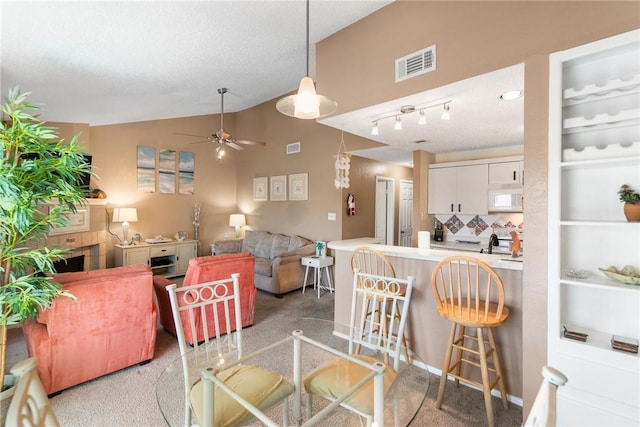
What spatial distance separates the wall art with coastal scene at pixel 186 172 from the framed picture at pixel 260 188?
1.37m

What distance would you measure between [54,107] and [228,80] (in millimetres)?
2093

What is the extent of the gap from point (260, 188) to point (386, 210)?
285 cm

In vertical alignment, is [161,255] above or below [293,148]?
below

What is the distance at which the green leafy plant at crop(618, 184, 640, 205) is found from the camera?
1.49 meters

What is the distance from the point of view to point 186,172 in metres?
6.40

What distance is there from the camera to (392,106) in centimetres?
257

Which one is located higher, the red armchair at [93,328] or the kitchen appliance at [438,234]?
the kitchen appliance at [438,234]

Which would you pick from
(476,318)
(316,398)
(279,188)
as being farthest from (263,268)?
(476,318)

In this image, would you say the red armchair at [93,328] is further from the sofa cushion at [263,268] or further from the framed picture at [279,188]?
the framed picture at [279,188]

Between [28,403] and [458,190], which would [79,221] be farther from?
[458,190]

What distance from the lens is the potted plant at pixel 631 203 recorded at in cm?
148

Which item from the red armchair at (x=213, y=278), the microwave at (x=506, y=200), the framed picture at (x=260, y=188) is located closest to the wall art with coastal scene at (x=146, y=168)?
the framed picture at (x=260, y=188)

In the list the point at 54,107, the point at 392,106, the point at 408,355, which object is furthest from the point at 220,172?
the point at 408,355

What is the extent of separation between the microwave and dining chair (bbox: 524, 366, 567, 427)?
147 inches
